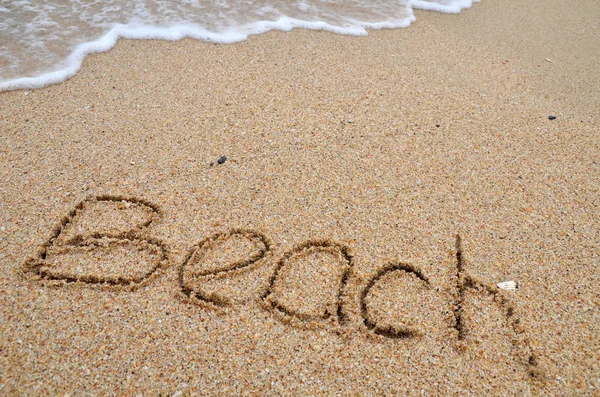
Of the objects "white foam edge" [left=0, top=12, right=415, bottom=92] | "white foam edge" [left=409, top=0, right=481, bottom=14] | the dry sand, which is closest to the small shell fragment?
the dry sand

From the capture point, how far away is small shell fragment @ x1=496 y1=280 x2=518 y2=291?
6.25 feet

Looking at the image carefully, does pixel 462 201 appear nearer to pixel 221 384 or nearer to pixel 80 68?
pixel 221 384

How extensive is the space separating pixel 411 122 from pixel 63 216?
1968 millimetres

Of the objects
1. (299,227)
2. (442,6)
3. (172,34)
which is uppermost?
(442,6)

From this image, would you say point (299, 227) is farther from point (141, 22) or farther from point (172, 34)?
Result: point (141, 22)

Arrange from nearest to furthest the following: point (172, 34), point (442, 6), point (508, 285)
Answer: point (508, 285) < point (172, 34) < point (442, 6)

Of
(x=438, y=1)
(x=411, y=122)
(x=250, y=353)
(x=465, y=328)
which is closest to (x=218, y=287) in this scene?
(x=250, y=353)

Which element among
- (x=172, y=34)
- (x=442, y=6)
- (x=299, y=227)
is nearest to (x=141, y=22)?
(x=172, y=34)

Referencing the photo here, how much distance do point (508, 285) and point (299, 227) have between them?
3.05ft

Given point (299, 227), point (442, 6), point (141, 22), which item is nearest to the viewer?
point (299, 227)

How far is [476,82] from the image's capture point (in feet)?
10.4

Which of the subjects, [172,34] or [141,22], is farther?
[141,22]

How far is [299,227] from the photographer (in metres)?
2.12

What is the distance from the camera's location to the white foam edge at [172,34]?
301 cm
